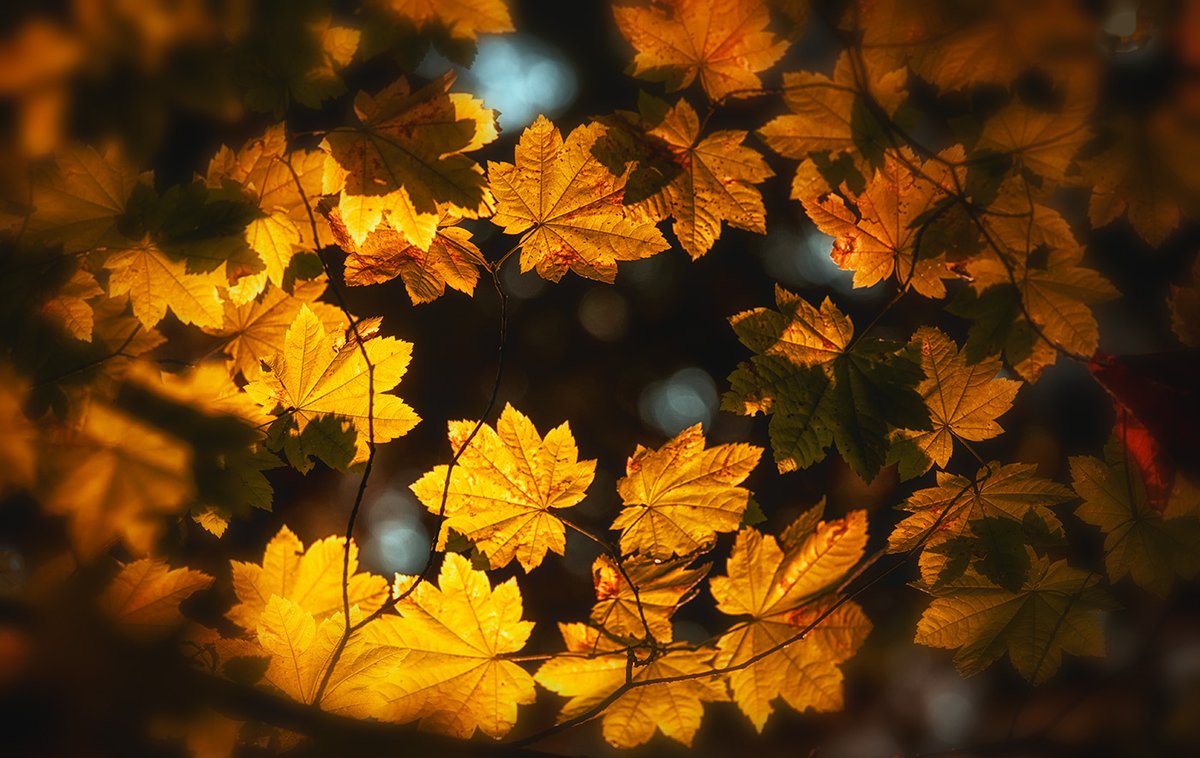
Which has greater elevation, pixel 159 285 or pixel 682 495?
pixel 159 285

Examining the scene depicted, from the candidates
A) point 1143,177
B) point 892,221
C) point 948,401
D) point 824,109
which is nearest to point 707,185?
point 824,109

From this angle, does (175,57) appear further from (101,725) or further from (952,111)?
(952,111)

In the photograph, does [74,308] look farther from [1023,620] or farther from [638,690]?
[1023,620]

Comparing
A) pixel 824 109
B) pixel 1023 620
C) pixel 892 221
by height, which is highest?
pixel 824 109

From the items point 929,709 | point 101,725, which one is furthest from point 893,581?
point 101,725

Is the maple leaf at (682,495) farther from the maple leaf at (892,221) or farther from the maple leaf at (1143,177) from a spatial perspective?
the maple leaf at (1143,177)
